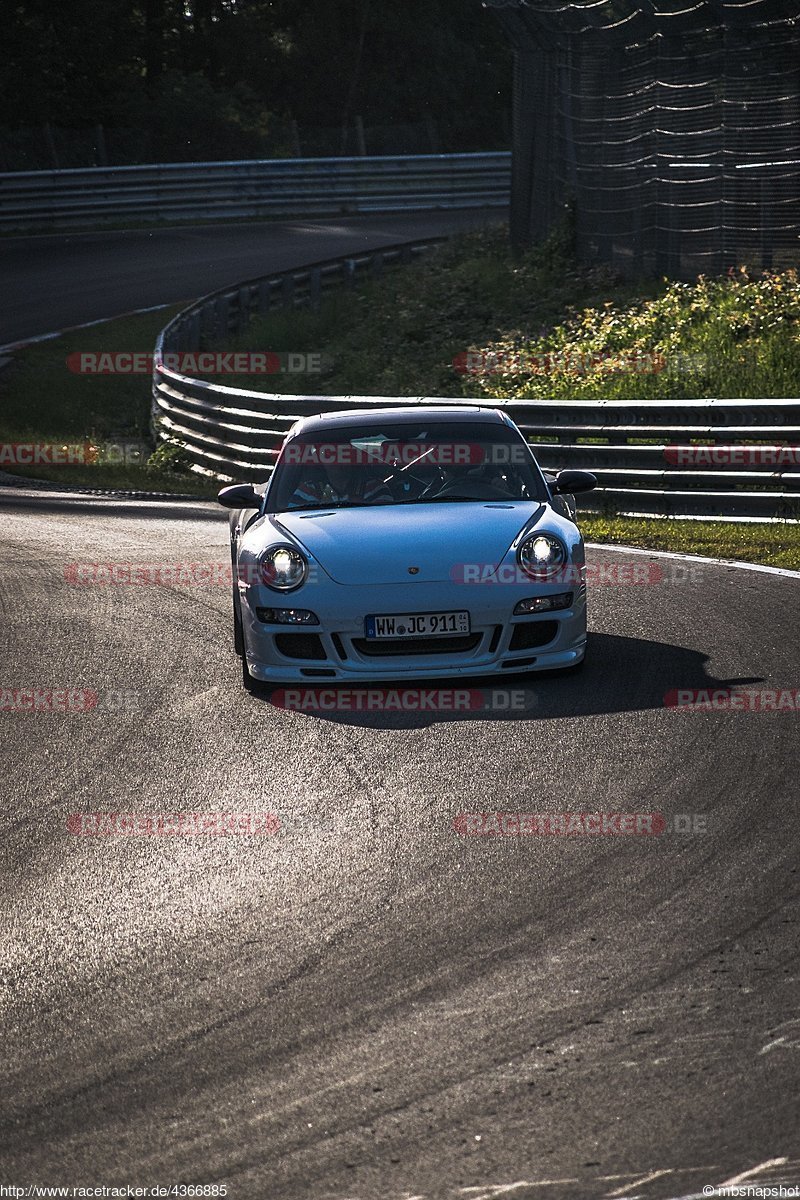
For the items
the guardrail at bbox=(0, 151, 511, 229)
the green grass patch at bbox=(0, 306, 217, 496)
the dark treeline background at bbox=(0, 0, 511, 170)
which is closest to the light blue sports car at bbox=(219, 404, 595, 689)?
the green grass patch at bbox=(0, 306, 217, 496)

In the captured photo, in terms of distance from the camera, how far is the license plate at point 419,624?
8.13 m

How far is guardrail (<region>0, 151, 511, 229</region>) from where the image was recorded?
38719 millimetres

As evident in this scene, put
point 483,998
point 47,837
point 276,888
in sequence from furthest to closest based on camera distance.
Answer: point 47,837 → point 276,888 → point 483,998

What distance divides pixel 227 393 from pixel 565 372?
15.8 feet

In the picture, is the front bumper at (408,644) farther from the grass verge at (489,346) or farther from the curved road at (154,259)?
the curved road at (154,259)

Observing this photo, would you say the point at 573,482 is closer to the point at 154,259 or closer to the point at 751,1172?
the point at 751,1172

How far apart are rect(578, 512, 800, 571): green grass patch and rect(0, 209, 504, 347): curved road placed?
17850 millimetres

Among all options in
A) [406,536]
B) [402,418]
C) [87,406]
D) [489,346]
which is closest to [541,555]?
[406,536]

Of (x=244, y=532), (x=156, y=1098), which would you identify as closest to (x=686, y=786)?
(x=156, y=1098)

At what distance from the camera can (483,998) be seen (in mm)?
4355

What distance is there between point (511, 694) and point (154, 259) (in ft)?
96.2

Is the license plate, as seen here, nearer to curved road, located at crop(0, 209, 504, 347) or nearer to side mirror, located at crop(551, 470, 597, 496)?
side mirror, located at crop(551, 470, 597, 496)

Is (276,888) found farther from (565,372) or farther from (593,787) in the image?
(565,372)

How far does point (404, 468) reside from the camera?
30.8 feet
